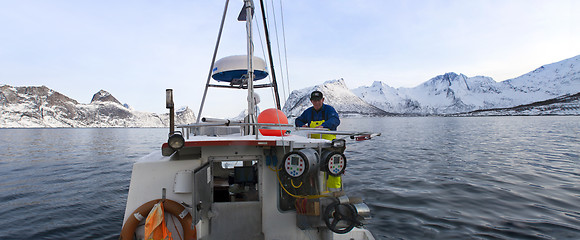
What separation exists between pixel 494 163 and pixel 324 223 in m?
13.9

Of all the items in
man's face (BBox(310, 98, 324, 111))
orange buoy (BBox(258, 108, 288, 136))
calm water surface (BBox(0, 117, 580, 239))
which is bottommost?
calm water surface (BBox(0, 117, 580, 239))

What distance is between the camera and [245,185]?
558 cm

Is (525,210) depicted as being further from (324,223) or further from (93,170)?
(93,170)

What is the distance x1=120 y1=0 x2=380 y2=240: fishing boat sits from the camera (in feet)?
12.4

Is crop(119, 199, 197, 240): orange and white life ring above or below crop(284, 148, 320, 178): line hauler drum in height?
below

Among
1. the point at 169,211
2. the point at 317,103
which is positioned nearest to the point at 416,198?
the point at 317,103

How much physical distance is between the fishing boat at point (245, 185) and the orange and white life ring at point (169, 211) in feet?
0.04

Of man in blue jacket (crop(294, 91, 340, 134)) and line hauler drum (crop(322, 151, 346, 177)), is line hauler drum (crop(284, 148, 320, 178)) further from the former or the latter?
man in blue jacket (crop(294, 91, 340, 134))

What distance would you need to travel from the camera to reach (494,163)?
45.2 feet

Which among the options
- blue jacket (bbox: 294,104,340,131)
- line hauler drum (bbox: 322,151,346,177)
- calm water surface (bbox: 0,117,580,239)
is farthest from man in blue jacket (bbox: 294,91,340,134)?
calm water surface (bbox: 0,117,580,239)

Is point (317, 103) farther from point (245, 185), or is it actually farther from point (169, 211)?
point (169, 211)

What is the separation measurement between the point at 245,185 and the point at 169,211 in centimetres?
190

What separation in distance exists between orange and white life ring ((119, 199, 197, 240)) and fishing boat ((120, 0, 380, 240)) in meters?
0.01

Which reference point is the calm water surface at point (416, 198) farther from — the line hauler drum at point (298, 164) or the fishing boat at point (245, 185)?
the line hauler drum at point (298, 164)
